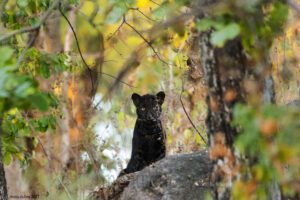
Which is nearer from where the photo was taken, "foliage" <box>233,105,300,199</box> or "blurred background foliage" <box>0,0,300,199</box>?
"foliage" <box>233,105,300,199</box>

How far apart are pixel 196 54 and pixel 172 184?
1442 mm

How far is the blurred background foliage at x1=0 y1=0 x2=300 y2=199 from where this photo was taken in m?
3.59

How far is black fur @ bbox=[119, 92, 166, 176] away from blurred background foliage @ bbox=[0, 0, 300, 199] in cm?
30

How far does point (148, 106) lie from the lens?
29.6 ft

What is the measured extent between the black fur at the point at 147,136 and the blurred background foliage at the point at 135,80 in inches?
11.6

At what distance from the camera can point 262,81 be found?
4.30 metres

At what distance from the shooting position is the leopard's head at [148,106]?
8984 mm

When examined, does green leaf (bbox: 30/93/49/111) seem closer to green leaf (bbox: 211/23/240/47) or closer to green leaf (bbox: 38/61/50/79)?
green leaf (bbox: 211/23/240/47)

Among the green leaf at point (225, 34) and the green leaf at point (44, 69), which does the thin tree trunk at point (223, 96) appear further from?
the green leaf at point (44, 69)

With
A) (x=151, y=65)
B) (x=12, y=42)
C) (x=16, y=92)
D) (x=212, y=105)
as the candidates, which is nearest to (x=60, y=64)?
(x=12, y=42)

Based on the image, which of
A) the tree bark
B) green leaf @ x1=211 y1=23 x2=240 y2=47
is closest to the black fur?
the tree bark

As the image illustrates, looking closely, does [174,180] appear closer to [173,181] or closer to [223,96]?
[173,181]

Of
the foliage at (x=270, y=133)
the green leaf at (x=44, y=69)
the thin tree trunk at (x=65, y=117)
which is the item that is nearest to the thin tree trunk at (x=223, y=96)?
the foliage at (x=270, y=133)

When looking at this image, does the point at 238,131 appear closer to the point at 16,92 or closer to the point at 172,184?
the point at 16,92
